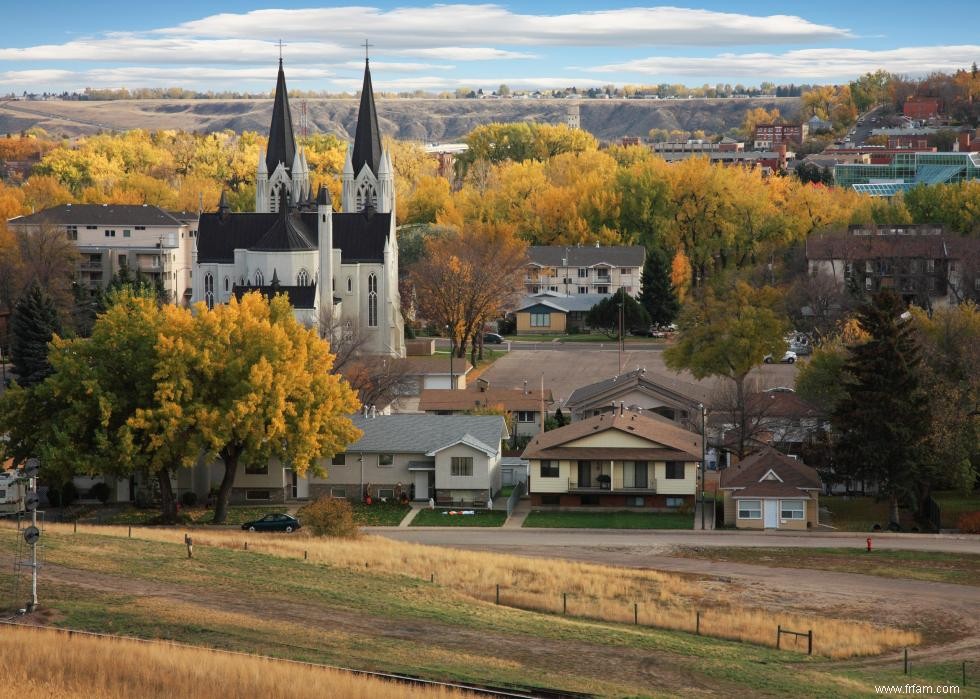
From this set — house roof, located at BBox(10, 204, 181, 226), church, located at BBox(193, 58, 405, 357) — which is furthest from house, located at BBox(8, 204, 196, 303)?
church, located at BBox(193, 58, 405, 357)

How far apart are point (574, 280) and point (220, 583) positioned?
75.6m

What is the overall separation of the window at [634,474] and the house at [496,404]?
10801mm

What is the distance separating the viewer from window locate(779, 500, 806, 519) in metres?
52.5

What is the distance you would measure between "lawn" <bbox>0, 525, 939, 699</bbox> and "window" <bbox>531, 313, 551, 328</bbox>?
200 ft

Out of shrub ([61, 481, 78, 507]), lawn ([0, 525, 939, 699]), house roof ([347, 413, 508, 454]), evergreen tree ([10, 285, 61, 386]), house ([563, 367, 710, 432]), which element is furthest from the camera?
evergreen tree ([10, 285, 61, 386])

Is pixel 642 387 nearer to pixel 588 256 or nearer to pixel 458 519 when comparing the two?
pixel 458 519

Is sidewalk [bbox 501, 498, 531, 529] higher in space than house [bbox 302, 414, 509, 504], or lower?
lower

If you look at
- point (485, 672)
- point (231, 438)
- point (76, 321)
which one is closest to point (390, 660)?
point (485, 672)

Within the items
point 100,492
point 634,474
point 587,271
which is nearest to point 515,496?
point 634,474

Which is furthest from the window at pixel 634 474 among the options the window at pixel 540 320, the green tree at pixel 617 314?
the window at pixel 540 320

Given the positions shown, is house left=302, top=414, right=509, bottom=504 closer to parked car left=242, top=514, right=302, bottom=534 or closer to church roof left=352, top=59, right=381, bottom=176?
parked car left=242, top=514, right=302, bottom=534

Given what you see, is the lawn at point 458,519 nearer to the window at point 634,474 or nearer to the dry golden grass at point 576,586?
the window at point 634,474

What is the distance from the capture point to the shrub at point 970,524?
5044 centimetres

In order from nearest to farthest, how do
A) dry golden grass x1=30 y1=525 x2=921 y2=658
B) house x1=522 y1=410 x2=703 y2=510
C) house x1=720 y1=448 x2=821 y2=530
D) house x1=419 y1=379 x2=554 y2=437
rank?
dry golden grass x1=30 y1=525 x2=921 y2=658
house x1=720 y1=448 x2=821 y2=530
house x1=522 y1=410 x2=703 y2=510
house x1=419 y1=379 x2=554 y2=437
